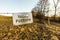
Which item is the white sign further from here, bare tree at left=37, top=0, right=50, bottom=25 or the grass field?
bare tree at left=37, top=0, right=50, bottom=25

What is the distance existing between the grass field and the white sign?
0.12m

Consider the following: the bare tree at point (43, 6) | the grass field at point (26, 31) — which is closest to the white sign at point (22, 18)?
the grass field at point (26, 31)

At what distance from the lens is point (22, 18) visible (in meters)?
3.74

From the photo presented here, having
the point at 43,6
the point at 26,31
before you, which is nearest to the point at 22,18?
the point at 26,31

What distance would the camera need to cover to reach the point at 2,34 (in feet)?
11.2

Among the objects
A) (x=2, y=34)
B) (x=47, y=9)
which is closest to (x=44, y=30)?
(x=47, y=9)

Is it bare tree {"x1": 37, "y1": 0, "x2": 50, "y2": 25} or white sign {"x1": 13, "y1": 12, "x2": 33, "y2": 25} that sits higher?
bare tree {"x1": 37, "y1": 0, "x2": 50, "y2": 25}

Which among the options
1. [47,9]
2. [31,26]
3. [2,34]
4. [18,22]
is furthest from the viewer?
[47,9]

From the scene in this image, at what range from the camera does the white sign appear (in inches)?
140

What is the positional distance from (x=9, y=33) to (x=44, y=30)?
117 centimetres

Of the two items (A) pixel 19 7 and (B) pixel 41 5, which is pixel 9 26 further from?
(B) pixel 41 5

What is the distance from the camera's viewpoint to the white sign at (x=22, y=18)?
140 inches

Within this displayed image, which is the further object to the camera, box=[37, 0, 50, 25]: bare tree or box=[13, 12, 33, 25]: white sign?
box=[37, 0, 50, 25]: bare tree

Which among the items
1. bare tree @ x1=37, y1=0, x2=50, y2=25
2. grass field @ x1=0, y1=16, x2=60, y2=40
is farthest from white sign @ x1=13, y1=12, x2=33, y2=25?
bare tree @ x1=37, y1=0, x2=50, y2=25
